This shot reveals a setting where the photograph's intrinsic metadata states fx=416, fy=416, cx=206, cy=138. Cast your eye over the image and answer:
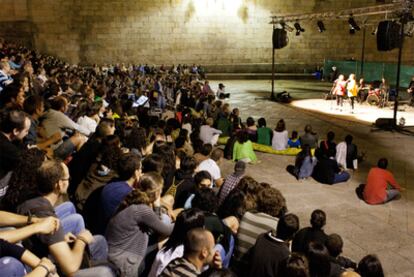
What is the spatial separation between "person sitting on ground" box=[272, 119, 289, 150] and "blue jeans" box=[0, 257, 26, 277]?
256 inches

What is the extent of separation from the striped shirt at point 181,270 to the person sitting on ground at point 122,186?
1117 mm

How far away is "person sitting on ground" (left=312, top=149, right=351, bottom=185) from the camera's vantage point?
668cm

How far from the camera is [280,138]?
27.3 ft

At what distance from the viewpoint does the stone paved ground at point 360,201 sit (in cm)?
469

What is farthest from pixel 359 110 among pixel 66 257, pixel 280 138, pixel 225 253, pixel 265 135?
pixel 66 257

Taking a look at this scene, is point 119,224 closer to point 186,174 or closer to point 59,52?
point 186,174

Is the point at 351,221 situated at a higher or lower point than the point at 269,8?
lower

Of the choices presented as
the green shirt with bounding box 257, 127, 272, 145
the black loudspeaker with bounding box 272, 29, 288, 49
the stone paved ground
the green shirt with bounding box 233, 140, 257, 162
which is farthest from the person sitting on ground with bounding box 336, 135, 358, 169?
the black loudspeaker with bounding box 272, 29, 288, 49

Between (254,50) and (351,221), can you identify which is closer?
(351,221)

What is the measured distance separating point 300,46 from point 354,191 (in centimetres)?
1813

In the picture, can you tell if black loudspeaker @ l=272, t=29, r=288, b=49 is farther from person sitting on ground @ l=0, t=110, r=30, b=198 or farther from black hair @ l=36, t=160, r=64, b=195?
black hair @ l=36, t=160, r=64, b=195

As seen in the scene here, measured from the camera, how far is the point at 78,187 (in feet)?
12.8

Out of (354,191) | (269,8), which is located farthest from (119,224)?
(269,8)

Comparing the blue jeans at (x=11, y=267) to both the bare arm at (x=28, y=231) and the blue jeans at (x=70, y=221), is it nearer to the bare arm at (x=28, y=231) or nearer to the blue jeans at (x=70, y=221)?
the bare arm at (x=28, y=231)
